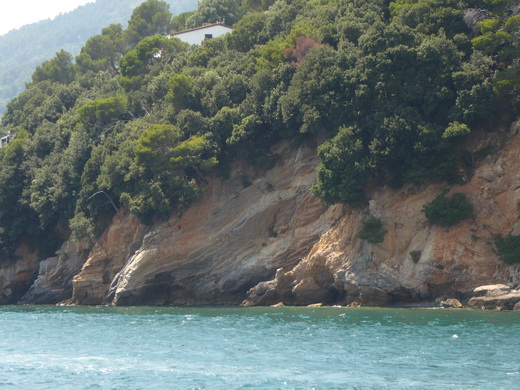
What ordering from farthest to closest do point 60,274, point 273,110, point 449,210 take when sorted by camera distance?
point 60,274 → point 273,110 → point 449,210

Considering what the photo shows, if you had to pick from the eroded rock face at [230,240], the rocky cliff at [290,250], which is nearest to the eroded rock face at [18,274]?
the rocky cliff at [290,250]

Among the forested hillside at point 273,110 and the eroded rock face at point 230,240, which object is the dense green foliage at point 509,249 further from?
the eroded rock face at point 230,240

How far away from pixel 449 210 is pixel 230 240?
1370cm

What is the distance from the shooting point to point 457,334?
30.0 m

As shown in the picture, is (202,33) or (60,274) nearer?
(60,274)

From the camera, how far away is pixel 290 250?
45.3 meters

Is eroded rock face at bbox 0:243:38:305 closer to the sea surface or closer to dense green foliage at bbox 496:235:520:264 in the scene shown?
the sea surface

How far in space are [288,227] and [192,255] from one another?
6.11 metres

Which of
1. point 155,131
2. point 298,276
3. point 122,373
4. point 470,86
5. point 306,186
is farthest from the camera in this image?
point 155,131

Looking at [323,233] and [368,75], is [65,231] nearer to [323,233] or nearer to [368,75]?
[323,233]

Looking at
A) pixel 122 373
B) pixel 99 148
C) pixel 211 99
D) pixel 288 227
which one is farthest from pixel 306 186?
pixel 122 373

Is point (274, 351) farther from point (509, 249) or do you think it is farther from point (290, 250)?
→ point (290, 250)

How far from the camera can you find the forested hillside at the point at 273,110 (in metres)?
41.0

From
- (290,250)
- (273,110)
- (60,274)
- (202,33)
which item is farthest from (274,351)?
(202,33)
